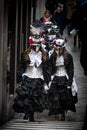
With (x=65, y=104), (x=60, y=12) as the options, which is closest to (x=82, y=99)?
(x=65, y=104)

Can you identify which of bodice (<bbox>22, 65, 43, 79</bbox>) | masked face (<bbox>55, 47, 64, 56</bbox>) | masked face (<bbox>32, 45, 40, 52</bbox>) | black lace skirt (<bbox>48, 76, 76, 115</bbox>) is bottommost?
black lace skirt (<bbox>48, 76, 76, 115</bbox>)

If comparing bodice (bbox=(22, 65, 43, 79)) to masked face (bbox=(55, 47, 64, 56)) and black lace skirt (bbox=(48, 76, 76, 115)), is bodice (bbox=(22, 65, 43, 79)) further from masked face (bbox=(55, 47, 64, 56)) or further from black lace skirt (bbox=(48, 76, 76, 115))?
masked face (bbox=(55, 47, 64, 56))

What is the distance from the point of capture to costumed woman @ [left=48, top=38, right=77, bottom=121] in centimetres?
896

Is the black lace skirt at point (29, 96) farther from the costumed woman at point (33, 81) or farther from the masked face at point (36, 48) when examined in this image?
the masked face at point (36, 48)

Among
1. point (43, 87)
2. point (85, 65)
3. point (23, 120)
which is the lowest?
point (23, 120)

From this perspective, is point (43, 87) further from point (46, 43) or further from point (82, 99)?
point (82, 99)

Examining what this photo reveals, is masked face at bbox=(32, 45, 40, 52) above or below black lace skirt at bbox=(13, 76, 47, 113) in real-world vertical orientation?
above

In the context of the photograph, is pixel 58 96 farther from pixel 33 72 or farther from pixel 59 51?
pixel 59 51

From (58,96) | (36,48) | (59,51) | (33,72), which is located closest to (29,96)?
(33,72)

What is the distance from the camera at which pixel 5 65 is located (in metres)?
8.38

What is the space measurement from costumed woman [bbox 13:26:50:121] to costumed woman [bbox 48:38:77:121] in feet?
0.49

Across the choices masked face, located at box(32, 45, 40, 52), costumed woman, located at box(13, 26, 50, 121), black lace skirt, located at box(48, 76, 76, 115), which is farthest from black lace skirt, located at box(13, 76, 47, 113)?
masked face, located at box(32, 45, 40, 52)

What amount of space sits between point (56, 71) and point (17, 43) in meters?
1.64

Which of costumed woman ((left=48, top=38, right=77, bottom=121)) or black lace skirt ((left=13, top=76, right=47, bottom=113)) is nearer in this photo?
black lace skirt ((left=13, top=76, right=47, bottom=113))
